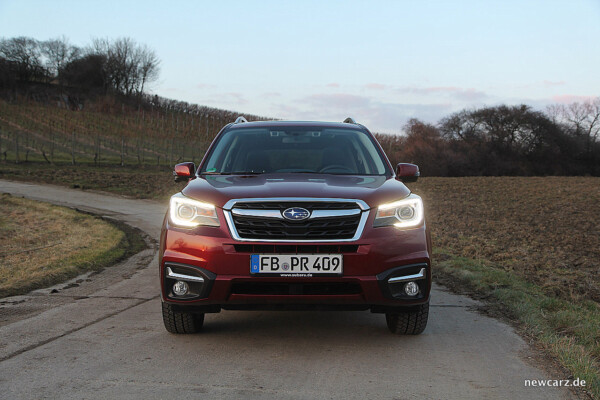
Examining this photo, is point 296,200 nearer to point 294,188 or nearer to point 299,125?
point 294,188

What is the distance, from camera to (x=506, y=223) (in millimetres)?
16828

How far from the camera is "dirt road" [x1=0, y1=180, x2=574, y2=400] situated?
144 inches

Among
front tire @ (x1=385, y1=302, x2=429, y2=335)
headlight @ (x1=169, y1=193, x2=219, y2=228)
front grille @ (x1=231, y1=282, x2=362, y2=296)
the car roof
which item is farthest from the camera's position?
the car roof

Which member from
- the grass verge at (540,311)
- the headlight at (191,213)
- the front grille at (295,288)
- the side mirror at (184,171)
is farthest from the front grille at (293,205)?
the grass verge at (540,311)

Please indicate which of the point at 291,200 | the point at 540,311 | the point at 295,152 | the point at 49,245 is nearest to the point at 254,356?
the point at 291,200

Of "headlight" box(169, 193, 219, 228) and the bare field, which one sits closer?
"headlight" box(169, 193, 219, 228)

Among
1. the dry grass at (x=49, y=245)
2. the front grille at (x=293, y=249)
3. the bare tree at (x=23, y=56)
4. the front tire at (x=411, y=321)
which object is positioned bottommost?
the dry grass at (x=49, y=245)

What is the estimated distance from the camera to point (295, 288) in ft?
14.5

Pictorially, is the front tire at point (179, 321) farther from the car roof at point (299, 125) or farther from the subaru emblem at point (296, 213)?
the car roof at point (299, 125)

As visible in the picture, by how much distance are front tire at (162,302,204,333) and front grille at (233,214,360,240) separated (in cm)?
90

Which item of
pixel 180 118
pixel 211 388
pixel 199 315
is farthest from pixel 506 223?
pixel 180 118

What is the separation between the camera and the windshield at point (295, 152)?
582 cm

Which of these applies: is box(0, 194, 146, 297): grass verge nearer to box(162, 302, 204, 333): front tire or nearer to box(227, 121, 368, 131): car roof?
box(162, 302, 204, 333): front tire

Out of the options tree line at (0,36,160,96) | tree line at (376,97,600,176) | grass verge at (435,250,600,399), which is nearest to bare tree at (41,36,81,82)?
tree line at (0,36,160,96)
